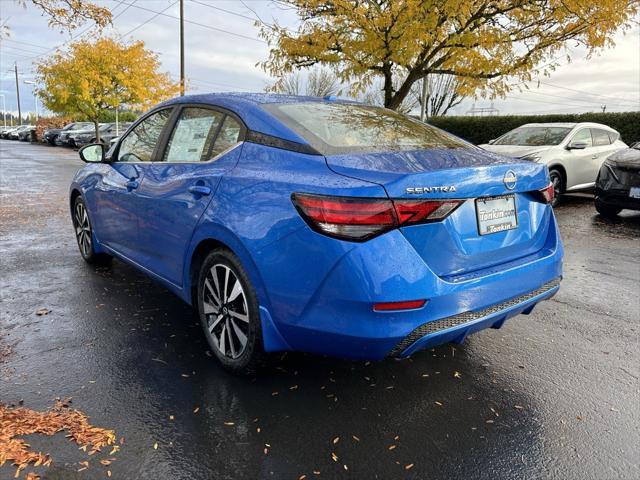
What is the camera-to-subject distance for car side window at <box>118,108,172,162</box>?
389 cm

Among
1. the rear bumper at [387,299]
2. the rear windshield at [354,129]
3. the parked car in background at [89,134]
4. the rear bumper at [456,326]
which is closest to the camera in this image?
the rear bumper at [387,299]

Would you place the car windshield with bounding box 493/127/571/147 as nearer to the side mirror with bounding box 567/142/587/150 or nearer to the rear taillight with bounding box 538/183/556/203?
the side mirror with bounding box 567/142/587/150

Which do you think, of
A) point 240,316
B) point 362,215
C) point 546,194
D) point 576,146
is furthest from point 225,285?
point 576,146

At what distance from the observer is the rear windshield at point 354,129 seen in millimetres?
2811

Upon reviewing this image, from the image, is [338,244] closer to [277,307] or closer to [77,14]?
[277,307]

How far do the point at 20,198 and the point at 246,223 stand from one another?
9.49 meters

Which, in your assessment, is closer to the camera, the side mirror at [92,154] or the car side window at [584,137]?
the side mirror at [92,154]

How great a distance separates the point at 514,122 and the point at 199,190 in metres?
17.5

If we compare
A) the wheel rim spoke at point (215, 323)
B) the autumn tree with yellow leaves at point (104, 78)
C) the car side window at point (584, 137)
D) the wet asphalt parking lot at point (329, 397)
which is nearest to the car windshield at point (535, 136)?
the car side window at point (584, 137)

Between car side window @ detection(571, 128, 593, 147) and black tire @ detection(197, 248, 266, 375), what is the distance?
9.22 metres

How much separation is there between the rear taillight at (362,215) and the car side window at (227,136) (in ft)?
3.04

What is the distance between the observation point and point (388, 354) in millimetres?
2428

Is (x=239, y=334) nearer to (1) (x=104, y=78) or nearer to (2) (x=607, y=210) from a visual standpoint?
(2) (x=607, y=210)

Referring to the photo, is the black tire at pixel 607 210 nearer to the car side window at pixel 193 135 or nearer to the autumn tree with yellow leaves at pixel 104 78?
the car side window at pixel 193 135
